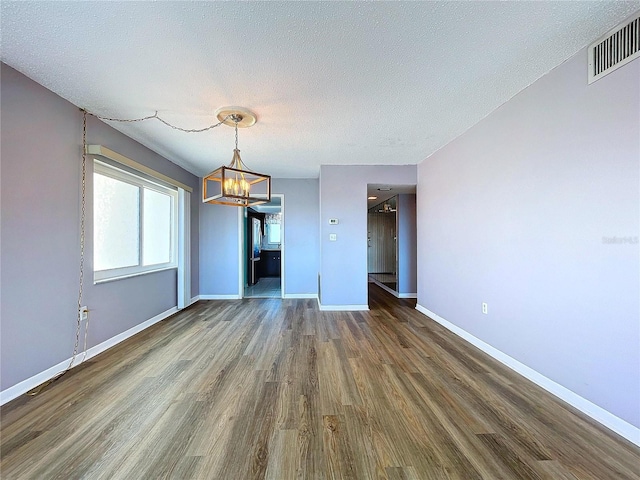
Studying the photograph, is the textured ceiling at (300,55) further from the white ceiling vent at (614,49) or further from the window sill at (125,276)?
the window sill at (125,276)

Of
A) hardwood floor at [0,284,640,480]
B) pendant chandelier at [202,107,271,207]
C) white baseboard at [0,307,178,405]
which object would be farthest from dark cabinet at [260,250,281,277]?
pendant chandelier at [202,107,271,207]

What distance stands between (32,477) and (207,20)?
2525 millimetres

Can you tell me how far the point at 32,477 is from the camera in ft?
4.22

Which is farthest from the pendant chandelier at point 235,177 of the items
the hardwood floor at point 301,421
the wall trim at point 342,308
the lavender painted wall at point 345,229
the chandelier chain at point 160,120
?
the wall trim at point 342,308

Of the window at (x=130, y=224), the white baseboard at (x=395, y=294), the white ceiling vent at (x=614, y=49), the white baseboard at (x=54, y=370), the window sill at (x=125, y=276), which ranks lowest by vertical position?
the white baseboard at (x=395, y=294)

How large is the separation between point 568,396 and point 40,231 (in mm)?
4174

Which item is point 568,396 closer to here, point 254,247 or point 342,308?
point 342,308

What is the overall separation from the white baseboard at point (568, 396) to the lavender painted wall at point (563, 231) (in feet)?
0.15

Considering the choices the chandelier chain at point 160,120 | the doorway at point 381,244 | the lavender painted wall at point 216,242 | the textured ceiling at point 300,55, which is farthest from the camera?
the doorway at point 381,244

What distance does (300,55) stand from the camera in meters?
1.82

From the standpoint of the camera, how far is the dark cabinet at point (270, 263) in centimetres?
861

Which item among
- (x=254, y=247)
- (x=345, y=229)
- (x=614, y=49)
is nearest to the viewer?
(x=614, y=49)

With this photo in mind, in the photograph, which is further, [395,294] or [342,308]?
[395,294]

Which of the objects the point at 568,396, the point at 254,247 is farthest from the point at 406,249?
the point at 254,247
